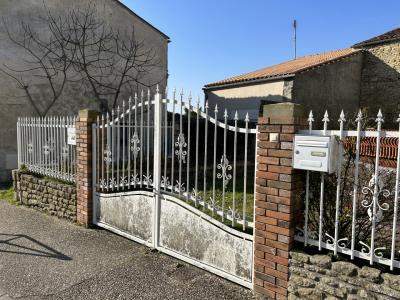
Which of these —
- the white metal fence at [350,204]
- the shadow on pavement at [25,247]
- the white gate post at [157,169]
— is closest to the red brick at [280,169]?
the white metal fence at [350,204]

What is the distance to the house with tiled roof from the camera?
Result: 15841mm

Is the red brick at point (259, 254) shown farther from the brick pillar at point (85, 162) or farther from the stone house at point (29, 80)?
the stone house at point (29, 80)

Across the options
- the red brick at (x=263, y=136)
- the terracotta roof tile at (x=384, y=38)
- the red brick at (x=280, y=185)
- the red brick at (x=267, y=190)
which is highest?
the terracotta roof tile at (x=384, y=38)

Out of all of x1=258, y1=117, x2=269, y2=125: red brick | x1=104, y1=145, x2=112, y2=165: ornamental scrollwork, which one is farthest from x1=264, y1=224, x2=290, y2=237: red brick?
x1=104, y1=145, x2=112, y2=165: ornamental scrollwork

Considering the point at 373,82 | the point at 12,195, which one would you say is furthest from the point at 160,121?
the point at 373,82

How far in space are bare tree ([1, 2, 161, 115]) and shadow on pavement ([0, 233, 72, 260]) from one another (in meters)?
6.66

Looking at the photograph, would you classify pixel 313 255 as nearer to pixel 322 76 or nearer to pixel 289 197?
pixel 289 197

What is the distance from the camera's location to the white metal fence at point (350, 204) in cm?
286

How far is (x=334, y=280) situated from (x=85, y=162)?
425cm

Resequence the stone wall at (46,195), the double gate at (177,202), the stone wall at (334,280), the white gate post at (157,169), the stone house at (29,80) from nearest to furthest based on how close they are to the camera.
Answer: the stone wall at (334,280) → the double gate at (177,202) → the white gate post at (157,169) → the stone wall at (46,195) → the stone house at (29,80)

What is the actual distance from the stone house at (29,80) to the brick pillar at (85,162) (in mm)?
5578

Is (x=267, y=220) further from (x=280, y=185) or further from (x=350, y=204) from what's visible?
(x=350, y=204)

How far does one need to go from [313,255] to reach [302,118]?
1274 millimetres

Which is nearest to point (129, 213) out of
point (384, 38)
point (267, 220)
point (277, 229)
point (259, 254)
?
point (259, 254)
